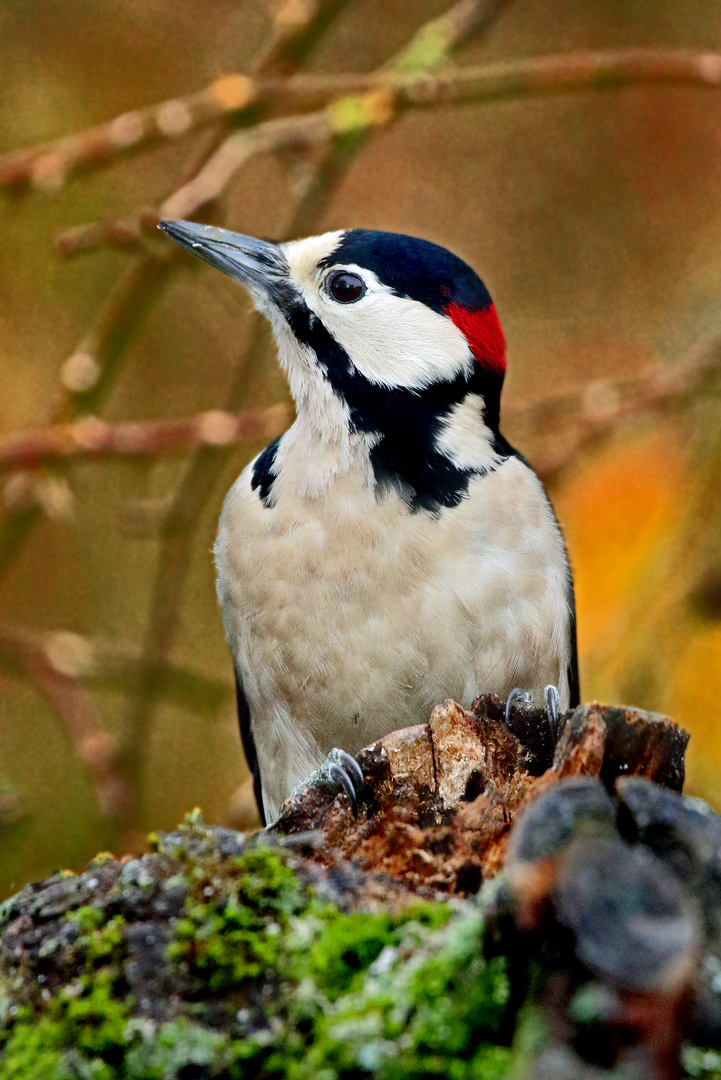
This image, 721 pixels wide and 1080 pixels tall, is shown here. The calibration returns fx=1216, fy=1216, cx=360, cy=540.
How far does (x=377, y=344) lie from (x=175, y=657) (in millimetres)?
2589

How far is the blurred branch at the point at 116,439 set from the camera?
15.0 feet

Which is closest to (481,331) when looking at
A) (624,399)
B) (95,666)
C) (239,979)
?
(624,399)

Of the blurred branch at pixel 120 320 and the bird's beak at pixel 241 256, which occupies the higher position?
the blurred branch at pixel 120 320

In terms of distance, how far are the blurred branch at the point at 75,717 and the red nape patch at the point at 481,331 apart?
2.11 m

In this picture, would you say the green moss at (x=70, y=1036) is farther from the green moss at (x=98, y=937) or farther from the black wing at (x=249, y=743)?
the black wing at (x=249, y=743)

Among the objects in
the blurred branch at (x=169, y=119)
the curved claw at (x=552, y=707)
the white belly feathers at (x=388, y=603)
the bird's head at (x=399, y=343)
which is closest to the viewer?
the curved claw at (x=552, y=707)

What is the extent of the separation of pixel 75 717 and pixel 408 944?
9.86ft

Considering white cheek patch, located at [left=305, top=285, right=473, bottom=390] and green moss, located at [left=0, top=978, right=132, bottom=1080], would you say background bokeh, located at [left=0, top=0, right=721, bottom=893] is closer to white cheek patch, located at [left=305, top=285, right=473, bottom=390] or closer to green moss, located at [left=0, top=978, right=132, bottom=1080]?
white cheek patch, located at [left=305, top=285, right=473, bottom=390]

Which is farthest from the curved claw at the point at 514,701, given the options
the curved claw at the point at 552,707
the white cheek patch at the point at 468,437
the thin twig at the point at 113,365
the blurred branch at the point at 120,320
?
the blurred branch at the point at 120,320

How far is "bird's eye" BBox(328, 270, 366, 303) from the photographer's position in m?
3.85

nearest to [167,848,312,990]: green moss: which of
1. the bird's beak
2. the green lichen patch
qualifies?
the green lichen patch

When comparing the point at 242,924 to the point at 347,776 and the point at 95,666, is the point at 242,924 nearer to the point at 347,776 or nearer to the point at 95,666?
the point at 347,776

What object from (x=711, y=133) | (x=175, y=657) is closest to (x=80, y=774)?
(x=175, y=657)

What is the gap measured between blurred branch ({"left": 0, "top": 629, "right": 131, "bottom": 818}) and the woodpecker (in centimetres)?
87
